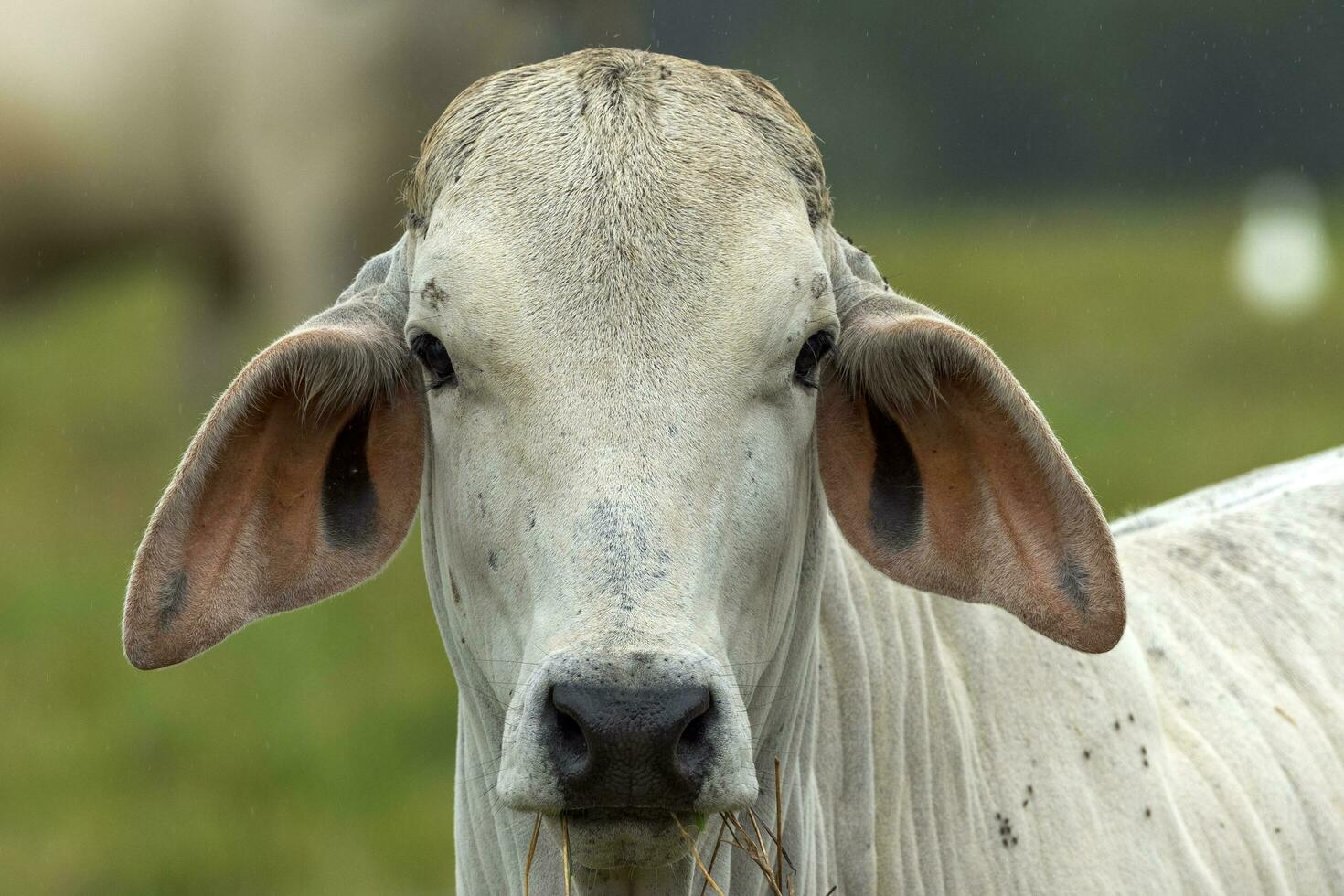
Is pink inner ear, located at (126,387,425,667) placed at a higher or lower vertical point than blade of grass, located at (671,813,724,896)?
higher

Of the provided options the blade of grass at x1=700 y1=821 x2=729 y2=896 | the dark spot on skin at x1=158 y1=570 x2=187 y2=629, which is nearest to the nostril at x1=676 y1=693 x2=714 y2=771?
the blade of grass at x1=700 y1=821 x2=729 y2=896

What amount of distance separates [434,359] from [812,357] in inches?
29.8

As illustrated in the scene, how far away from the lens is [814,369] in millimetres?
3918

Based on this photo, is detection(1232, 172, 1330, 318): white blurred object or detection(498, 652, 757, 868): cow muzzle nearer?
detection(498, 652, 757, 868): cow muzzle

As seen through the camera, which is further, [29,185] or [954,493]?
[29,185]

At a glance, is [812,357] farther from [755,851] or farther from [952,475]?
[755,851]

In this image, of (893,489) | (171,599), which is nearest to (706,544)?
A: (893,489)

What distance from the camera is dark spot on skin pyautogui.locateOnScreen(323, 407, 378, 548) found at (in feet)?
13.8

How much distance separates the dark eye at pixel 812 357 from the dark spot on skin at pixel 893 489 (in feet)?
0.99

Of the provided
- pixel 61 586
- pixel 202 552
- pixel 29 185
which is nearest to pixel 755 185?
pixel 202 552

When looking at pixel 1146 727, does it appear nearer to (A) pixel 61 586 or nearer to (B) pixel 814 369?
(B) pixel 814 369

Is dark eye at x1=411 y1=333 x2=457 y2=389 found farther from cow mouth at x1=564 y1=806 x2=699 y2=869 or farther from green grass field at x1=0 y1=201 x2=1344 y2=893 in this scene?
green grass field at x1=0 y1=201 x2=1344 y2=893

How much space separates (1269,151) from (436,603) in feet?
112

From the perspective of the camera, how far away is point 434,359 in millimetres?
3869
